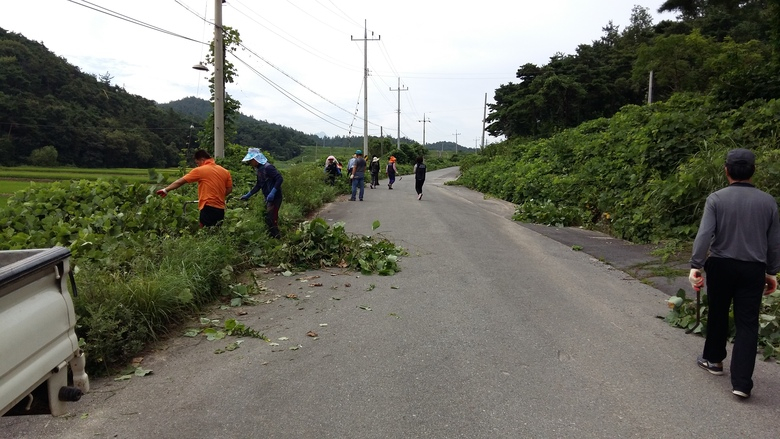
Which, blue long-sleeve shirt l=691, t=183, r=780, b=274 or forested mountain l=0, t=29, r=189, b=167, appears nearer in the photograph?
blue long-sleeve shirt l=691, t=183, r=780, b=274

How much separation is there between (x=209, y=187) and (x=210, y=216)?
0.49m

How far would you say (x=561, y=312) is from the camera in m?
6.46

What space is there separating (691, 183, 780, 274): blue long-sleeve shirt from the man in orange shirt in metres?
6.39

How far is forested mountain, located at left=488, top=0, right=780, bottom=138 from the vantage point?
28.9m

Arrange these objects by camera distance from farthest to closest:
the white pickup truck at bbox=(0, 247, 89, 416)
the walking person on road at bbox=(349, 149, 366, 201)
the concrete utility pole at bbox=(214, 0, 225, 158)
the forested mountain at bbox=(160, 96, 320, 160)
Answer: the forested mountain at bbox=(160, 96, 320, 160) < the walking person on road at bbox=(349, 149, 366, 201) < the concrete utility pole at bbox=(214, 0, 225, 158) < the white pickup truck at bbox=(0, 247, 89, 416)

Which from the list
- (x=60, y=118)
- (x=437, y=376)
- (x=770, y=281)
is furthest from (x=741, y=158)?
(x=60, y=118)

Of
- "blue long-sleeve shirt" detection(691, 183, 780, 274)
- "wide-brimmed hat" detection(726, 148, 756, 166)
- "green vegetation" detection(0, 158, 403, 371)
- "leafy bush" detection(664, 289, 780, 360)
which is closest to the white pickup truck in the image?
"green vegetation" detection(0, 158, 403, 371)

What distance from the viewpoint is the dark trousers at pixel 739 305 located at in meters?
4.14

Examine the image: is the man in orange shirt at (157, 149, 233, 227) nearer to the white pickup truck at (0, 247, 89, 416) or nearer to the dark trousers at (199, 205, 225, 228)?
the dark trousers at (199, 205, 225, 228)

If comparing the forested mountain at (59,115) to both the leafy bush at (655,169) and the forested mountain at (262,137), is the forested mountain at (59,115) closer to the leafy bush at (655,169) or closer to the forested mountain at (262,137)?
the leafy bush at (655,169)

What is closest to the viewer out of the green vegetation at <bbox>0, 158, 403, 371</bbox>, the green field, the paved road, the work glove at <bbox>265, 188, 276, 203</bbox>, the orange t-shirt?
the paved road

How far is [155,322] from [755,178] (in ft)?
30.4

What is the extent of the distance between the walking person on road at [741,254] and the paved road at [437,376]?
0.41 meters

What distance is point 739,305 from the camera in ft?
14.1
